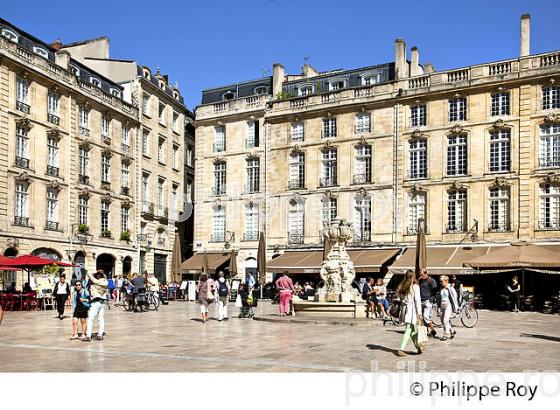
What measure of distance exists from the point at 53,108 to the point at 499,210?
2226cm

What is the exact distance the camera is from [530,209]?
3159 cm

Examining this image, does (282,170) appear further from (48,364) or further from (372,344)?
(48,364)

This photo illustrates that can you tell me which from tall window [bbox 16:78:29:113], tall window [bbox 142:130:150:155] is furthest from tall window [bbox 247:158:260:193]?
tall window [bbox 16:78:29:113]

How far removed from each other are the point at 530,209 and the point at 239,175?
1643 cm

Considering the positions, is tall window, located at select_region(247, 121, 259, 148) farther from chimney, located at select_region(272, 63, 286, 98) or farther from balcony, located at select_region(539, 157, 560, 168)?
balcony, located at select_region(539, 157, 560, 168)

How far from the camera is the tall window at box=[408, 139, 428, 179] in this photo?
34.8 meters

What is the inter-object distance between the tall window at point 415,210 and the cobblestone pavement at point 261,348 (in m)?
16.0

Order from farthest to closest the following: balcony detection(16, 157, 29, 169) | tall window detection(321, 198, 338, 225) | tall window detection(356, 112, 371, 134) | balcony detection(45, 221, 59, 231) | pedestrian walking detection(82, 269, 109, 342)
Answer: tall window detection(321, 198, 338, 225), tall window detection(356, 112, 371, 134), balcony detection(45, 221, 59, 231), balcony detection(16, 157, 29, 169), pedestrian walking detection(82, 269, 109, 342)

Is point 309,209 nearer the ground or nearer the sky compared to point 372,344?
nearer the sky

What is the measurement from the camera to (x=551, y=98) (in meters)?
31.6

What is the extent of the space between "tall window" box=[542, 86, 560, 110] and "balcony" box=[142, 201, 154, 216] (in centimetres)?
2296
